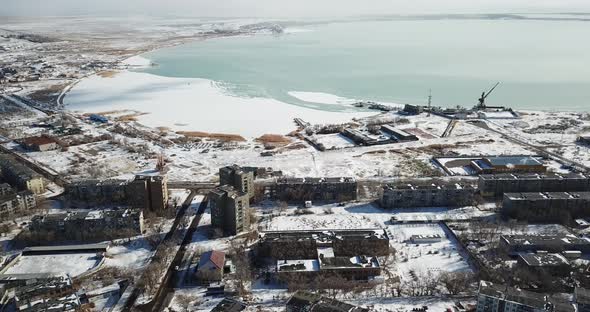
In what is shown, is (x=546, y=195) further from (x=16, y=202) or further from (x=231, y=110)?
(x=231, y=110)

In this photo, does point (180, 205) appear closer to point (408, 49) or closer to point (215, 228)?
point (215, 228)

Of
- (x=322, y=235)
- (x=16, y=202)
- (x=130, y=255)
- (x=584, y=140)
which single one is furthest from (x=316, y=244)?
(x=584, y=140)

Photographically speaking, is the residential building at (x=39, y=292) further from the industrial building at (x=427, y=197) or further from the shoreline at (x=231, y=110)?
the shoreline at (x=231, y=110)

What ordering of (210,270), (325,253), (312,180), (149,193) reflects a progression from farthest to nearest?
(312,180) → (149,193) → (325,253) → (210,270)

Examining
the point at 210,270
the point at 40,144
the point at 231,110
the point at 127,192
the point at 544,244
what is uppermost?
the point at 231,110

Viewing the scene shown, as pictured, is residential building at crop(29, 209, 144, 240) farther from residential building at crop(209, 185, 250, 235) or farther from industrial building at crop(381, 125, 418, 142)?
industrial building at crop(381, 125, 418, 142)

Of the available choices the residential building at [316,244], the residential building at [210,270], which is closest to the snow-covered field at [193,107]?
the residential building at [316,244]

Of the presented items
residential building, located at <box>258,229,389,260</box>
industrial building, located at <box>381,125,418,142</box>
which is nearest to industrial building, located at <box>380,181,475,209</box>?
residential building, located at <box>258,229,389,260</box>
